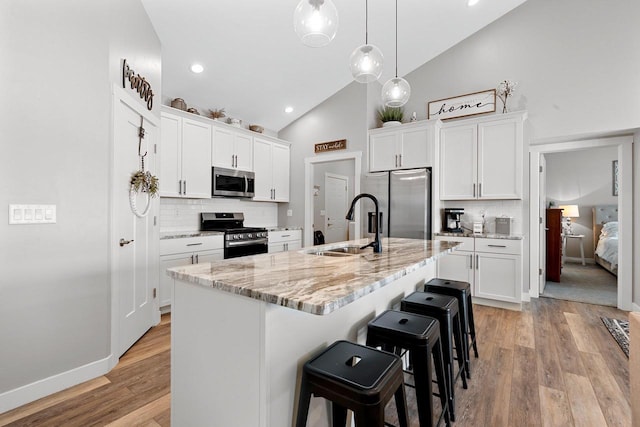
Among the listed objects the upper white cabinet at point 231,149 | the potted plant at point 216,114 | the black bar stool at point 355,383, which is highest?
the potted plant at point 216,114

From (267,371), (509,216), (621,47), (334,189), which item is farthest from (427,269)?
(334,189)

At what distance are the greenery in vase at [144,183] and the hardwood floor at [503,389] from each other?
1337mm

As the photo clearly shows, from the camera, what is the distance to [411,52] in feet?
14.4

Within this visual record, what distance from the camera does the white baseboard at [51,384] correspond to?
5.79 feet

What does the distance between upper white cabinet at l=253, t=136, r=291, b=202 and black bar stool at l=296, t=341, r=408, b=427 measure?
3866mm

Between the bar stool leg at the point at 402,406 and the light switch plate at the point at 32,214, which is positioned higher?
the light switch plate at the point at 32,214

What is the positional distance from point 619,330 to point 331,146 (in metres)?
4.04

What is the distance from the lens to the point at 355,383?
1.04 m

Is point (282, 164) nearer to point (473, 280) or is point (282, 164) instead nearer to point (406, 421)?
point (473, 280)

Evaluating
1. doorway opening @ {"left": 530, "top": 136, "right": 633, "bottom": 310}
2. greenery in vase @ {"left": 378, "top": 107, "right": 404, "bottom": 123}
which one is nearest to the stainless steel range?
greenery in vase @ {"left": 378, "top": 107, "right": 404, "bottom": 123}

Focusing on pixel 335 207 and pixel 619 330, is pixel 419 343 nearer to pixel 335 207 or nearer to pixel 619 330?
pixel 619 330

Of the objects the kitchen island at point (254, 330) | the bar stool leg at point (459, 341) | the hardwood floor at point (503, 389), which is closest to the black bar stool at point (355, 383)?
the kitchen island at point (254, 330)

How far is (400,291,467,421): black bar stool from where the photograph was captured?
70.2 inches

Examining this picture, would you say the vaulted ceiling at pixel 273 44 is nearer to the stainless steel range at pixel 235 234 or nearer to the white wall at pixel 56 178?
the white wall at pixel 56 178
